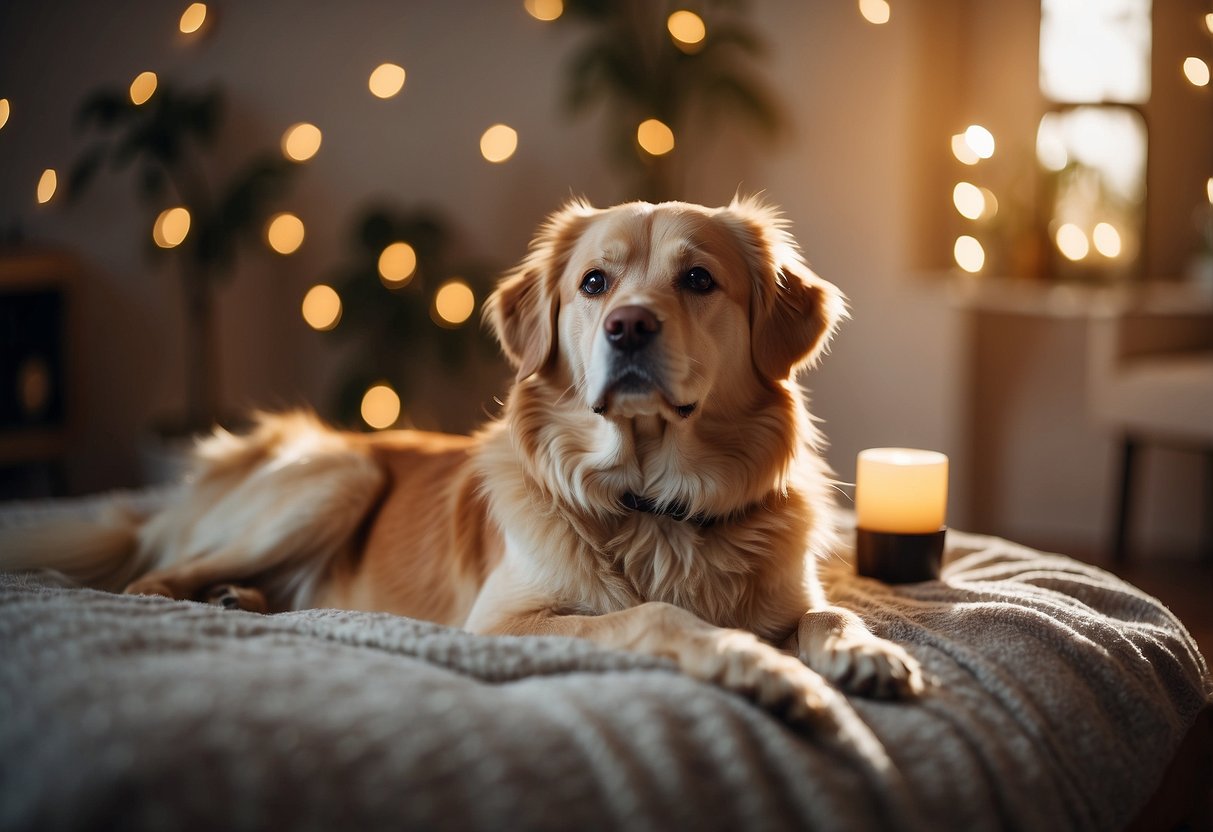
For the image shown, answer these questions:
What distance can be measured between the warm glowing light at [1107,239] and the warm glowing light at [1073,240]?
42mm

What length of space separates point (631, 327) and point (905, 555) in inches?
28.1

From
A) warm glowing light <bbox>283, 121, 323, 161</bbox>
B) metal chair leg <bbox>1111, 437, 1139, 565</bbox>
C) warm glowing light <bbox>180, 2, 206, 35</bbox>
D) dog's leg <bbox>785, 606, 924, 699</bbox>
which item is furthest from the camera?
warm glowing light <bbox>283, 121, 323, 161</bbox>

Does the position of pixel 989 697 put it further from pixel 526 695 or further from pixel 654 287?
pixel 654 287

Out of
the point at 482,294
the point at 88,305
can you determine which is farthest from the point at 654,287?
the point at 88,305

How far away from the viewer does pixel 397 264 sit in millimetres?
4086

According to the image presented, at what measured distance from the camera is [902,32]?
4.26m

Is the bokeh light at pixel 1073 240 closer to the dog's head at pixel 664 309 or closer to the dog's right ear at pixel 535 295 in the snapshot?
the dog's head at pixel 664 309

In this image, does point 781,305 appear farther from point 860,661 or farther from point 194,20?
point 194,20

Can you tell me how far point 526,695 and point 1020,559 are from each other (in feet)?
4.06

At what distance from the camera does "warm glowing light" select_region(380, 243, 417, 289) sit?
13.4ft

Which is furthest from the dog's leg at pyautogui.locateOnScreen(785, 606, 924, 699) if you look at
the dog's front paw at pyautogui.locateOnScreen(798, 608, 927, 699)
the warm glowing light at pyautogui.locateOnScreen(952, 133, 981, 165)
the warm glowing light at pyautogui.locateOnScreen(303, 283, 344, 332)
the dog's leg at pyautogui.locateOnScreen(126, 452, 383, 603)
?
the warm glowing light at pyautogui.locateOnScreen(952, 133, 981, 165)

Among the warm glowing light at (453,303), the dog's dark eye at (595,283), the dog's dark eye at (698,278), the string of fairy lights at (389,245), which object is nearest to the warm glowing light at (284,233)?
the string of fairy lights at (389,245)

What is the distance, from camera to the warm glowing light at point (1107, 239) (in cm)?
460

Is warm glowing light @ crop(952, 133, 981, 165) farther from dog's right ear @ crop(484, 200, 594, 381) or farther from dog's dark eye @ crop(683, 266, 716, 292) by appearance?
dog's dark eye @ crop(683, 266, 716, 292)
